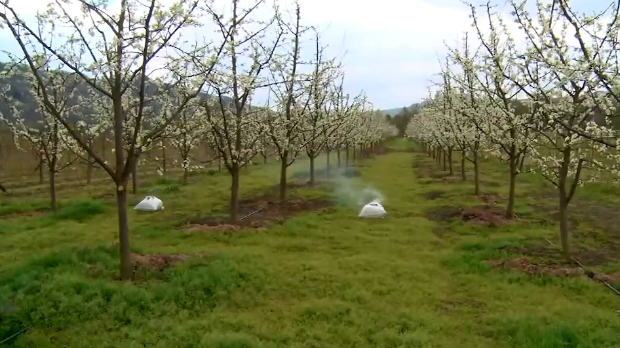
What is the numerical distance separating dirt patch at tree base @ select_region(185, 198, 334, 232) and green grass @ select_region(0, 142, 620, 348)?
25.8 inches

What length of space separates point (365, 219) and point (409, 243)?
3.14m

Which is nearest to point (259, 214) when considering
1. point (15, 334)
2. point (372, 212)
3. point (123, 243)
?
point (372, 212)

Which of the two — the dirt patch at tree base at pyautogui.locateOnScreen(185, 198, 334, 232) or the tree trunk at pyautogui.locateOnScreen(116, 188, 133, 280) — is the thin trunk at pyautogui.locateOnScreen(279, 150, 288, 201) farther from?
the tree trunk at pyautogui.locateOnScreen(116, 188, 133, 280)

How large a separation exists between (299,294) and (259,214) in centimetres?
801

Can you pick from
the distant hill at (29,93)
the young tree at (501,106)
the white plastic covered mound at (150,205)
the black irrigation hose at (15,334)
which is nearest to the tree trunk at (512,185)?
the young tree at (501,106)

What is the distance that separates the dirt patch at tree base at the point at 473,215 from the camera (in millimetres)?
15066

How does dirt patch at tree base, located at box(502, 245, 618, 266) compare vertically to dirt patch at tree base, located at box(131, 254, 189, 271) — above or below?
below

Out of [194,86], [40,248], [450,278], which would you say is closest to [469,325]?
[450,278]

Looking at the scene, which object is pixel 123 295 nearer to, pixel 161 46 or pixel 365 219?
pixel 161 46

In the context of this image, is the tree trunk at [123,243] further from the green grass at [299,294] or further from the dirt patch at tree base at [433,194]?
the dirt patch at tree base at [433,194]

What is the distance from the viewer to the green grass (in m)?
6.81

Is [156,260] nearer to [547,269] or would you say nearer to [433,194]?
[547,269]

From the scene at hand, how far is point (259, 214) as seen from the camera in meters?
16.5

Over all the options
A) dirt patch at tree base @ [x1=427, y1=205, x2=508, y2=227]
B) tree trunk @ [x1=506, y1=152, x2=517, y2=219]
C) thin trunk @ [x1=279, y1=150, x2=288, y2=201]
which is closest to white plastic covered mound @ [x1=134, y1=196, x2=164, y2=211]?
thin trunk @ [x1=279, y1=150, x2=288, y2=201]
